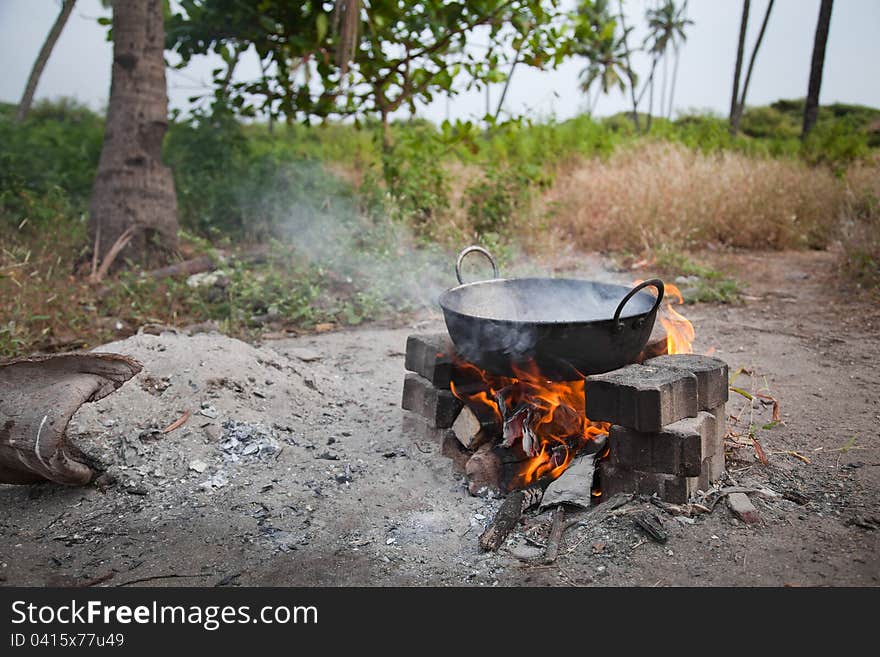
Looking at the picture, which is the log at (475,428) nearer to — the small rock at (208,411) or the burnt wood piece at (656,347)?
the burnt wood piece at (656,347)

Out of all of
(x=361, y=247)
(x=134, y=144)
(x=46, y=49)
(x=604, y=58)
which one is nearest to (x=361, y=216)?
(x=361, y=247)

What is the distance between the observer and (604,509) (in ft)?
8.29

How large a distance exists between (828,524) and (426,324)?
138 inches

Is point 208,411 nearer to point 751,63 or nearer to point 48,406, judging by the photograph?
point 48,406

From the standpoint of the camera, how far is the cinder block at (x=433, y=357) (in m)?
3.14

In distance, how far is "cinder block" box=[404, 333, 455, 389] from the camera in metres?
3.14

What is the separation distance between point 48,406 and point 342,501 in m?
1.20

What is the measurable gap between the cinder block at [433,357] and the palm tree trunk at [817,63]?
9496 mm

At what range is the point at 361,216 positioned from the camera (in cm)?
721

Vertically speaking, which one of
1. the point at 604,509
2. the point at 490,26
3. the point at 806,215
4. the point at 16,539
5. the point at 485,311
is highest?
the point at 490,26

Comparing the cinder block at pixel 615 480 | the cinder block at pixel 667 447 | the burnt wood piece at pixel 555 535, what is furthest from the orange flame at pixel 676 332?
the burnt wood piece at pixel 555 535
